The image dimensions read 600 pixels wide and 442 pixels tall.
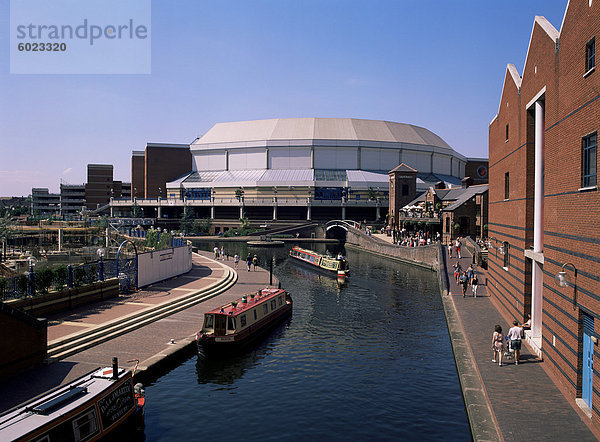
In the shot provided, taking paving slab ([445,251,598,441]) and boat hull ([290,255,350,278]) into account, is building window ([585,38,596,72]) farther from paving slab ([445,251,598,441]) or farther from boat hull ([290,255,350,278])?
boat hull ([290,255,350,278])

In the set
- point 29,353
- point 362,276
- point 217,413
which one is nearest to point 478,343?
point 217,413

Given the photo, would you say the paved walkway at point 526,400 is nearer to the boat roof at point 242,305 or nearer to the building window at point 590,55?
the building window at point 590,55

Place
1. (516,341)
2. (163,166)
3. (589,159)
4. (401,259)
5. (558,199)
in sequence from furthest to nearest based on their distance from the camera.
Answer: (163,166), (401,259), (516,341), (558,199), (589,159)

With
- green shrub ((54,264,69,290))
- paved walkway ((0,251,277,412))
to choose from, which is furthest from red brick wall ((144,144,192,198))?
green shrub ((54,264,69,290))

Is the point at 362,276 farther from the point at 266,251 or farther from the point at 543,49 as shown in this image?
the point at 543,49

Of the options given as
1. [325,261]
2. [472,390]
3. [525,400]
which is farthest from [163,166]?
[525,400]

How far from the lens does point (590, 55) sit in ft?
47.9

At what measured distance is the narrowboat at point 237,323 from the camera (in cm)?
2356

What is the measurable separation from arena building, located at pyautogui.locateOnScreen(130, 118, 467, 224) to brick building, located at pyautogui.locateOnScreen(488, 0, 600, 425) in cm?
9098

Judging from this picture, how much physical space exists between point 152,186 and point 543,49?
134296mm

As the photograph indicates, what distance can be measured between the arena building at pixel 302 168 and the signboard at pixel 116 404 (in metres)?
102

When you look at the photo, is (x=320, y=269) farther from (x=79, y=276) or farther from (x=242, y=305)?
(x=79, y=276)

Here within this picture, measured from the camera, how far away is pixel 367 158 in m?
134

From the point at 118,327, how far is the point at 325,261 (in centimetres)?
3411
